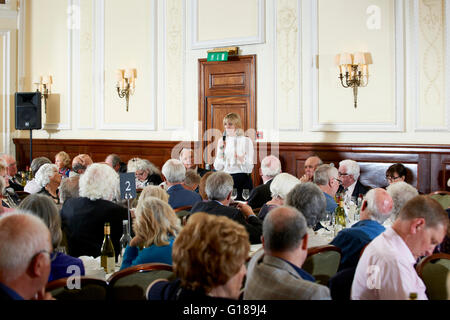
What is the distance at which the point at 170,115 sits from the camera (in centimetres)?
1000

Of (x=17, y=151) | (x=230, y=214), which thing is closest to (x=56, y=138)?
(x=17, y=151)

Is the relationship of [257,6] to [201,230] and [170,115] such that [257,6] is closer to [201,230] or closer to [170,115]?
[170,115]

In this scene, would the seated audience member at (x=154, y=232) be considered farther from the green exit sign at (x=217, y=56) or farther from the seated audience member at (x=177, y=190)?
the green exit sign at (x=217, y=56)

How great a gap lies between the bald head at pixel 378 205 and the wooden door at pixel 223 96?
18.0 feet

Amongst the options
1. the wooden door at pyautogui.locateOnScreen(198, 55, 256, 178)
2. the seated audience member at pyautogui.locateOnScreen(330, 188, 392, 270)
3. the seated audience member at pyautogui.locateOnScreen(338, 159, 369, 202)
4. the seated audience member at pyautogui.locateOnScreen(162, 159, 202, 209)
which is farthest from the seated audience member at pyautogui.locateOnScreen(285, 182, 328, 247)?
the wooden door at pyautogui.locateOnScreen(198, 55, 256, 178)

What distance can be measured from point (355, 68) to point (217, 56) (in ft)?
8.16

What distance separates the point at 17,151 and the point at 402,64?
8.44m

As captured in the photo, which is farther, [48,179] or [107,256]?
[48,179]

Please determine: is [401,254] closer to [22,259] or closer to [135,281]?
[135,281]

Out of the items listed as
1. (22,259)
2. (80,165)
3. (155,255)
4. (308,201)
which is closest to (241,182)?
(80,165)

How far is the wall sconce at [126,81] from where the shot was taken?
1034 centimetres

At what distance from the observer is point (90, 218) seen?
415cm

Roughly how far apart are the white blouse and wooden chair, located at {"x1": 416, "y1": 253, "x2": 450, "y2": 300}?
17.1ft

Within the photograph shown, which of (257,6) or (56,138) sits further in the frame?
(56,138)
